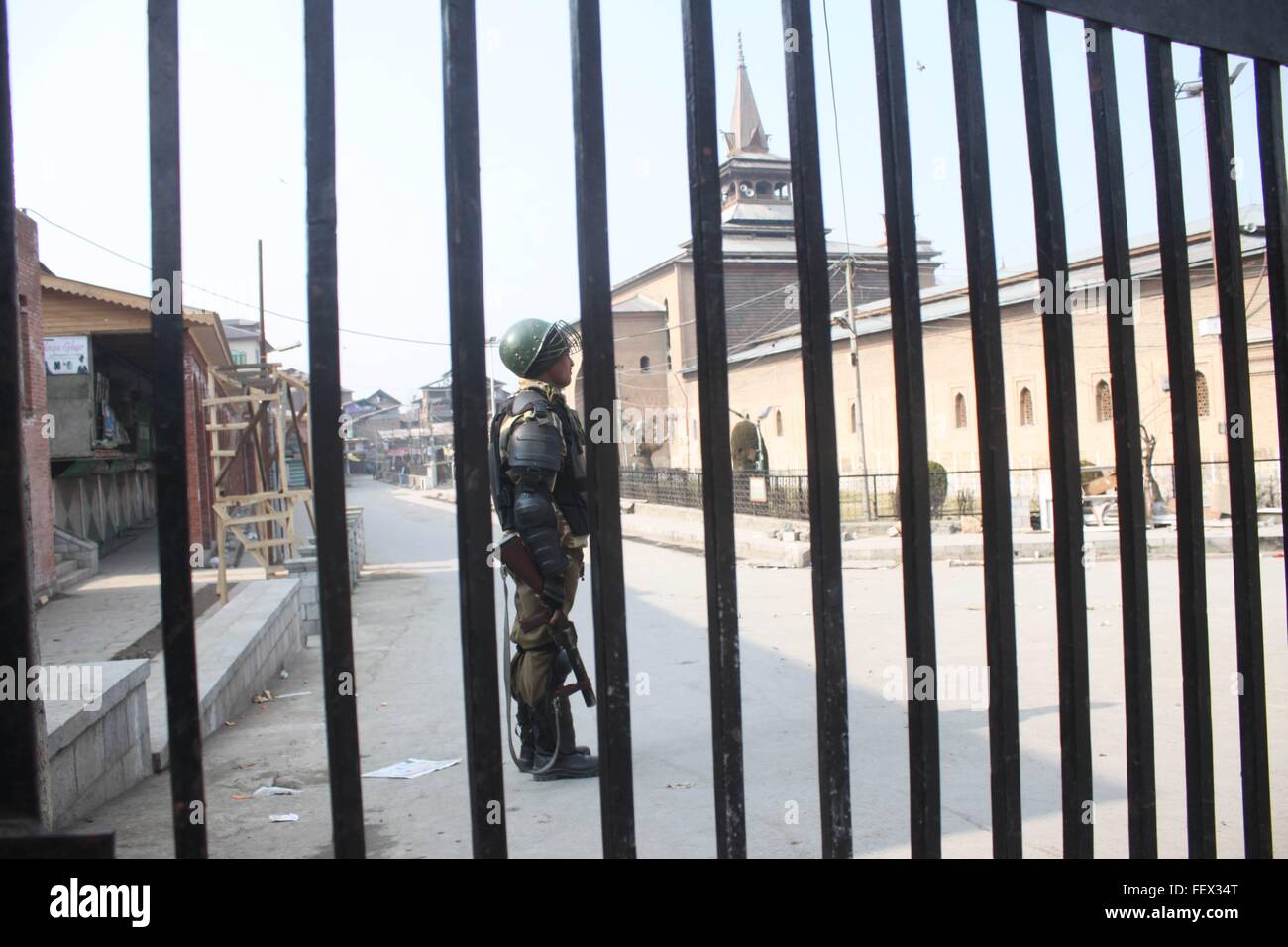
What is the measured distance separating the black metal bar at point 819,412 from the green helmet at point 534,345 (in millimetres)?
3238

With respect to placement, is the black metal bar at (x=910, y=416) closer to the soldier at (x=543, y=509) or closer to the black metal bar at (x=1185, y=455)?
the black metal bar at (x=1185, y=455)

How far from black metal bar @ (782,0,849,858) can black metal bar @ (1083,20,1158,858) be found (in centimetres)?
60

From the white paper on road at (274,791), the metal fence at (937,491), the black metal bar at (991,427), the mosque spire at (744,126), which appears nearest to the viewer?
the black metal bar at (991,427)

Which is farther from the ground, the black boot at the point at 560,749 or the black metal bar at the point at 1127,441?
the black metal bar at the point at 1127,441

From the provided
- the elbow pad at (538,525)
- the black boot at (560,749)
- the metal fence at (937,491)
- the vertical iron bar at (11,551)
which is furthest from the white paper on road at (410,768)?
the metal fence at (937,491)

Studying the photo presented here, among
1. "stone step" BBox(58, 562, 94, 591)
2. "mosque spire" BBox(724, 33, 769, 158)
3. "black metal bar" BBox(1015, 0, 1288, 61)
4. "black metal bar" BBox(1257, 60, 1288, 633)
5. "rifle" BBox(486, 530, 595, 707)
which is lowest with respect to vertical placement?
"stone step" BBox(58, 562, 94, 591)

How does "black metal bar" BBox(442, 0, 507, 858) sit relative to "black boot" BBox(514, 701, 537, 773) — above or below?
above

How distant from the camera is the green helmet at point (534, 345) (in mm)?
4855

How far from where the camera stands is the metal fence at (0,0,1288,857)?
1.16m

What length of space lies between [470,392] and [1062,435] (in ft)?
3.40

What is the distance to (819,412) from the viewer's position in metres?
1.50

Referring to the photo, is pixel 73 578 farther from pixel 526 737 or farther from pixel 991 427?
pixel 991 427

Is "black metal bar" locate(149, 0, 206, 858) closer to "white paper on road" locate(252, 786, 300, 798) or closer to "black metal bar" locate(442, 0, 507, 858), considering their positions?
"black metal bar" locate(442, 0, 507, 858)

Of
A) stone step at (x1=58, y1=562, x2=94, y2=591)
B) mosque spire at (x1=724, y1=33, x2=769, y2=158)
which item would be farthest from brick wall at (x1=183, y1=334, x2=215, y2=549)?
mosque spire at (x1=724, y1=33, x2=769, y2=158)
